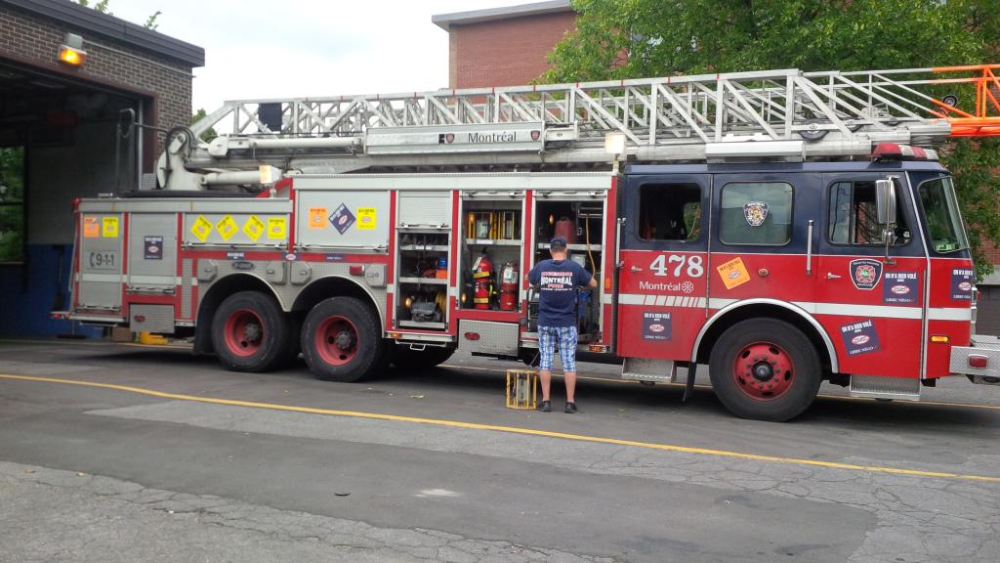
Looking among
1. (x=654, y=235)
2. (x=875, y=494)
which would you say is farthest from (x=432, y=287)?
(x=875, y=494)

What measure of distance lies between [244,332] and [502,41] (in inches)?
965

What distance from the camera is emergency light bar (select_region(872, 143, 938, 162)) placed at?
8.49 m

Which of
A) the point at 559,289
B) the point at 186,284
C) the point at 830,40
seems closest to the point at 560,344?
the point at 559,289

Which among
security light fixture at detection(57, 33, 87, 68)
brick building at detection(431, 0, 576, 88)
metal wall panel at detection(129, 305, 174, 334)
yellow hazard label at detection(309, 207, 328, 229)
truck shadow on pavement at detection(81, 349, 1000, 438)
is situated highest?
brick building at detection(431, 0, 576, 88)

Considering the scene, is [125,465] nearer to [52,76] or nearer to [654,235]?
[654,235]

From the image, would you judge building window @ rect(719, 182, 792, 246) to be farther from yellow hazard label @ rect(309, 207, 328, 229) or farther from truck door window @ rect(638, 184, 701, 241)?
yellow hazard label @ rect(309, 207, 328, 229)

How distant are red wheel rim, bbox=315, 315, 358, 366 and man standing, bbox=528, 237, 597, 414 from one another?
3.02 meters

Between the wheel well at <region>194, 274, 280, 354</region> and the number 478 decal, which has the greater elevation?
the number 478 decal

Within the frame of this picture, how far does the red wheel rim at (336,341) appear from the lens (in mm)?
11180

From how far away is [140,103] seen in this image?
1773 centimetres

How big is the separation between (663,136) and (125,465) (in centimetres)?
759

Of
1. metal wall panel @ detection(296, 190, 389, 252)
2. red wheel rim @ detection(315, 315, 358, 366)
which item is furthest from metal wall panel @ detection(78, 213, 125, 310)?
red wheel rim @ detection(315, 315, 358, 366)

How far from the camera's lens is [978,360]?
8094 mm

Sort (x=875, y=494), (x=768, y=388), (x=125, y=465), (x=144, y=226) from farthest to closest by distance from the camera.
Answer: (x=144, y=226) < (x=768, y=388) < (x=125, y=465) < (x=875, y=494)
